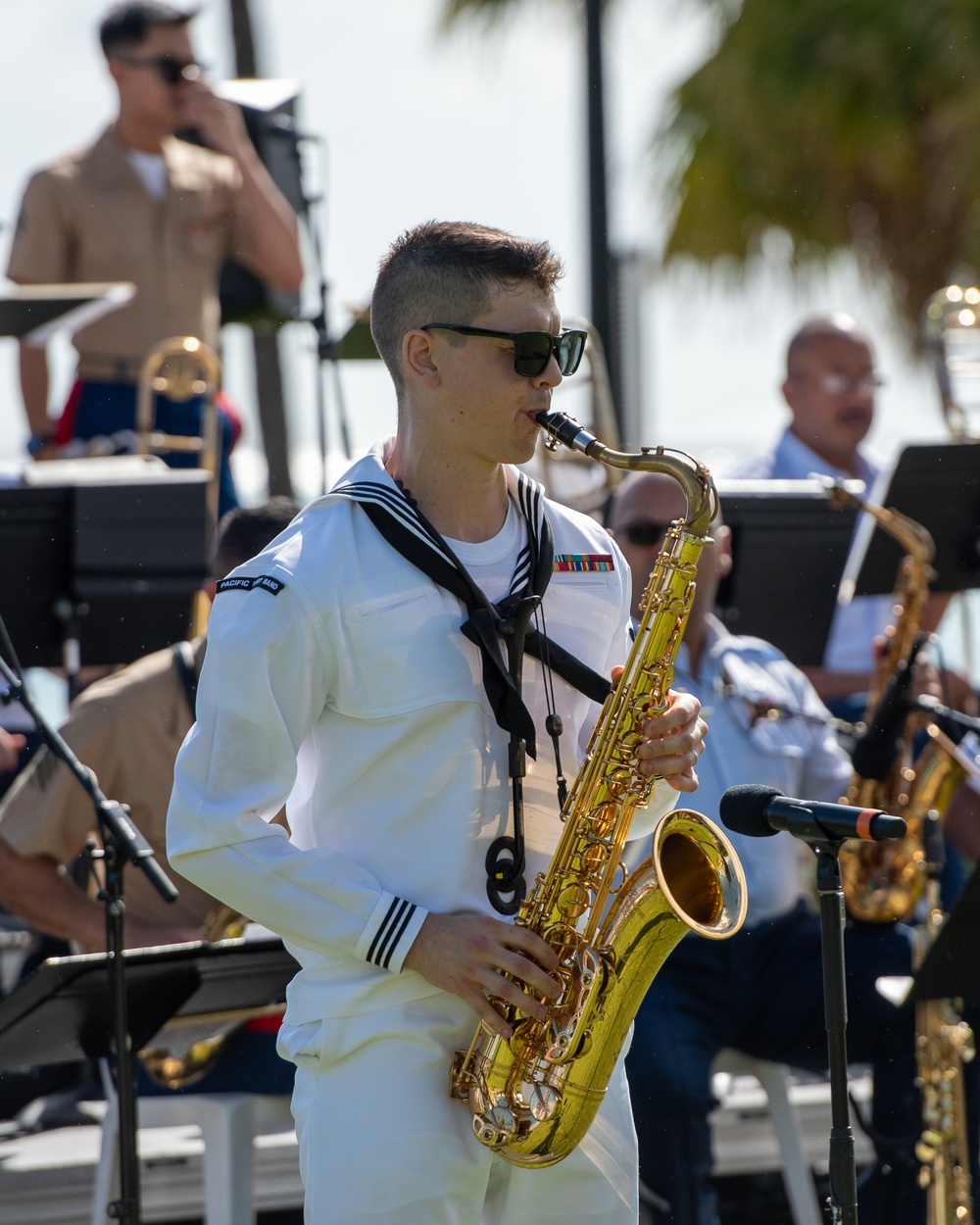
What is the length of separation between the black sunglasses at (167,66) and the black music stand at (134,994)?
370 centimetres

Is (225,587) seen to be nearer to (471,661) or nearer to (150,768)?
(471,661)

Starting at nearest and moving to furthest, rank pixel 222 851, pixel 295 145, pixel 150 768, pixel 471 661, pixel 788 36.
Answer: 1. pixel 222 851
2. pixel 471 661
3. pixel 150 768
4. pixel 295 145
5. pixel 788 36

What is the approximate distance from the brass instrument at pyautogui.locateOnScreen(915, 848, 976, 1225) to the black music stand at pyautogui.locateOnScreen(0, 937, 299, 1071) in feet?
6.09

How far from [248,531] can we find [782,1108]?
7.03 feet

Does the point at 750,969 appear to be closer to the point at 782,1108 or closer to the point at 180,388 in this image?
the point at 782,1108

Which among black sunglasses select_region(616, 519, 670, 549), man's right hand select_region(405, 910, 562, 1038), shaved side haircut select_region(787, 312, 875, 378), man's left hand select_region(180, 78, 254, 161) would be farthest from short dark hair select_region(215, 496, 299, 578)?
shaved side haircut select_region(787, 312, 875, 378)

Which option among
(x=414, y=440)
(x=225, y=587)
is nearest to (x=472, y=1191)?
(x=225, y=587)

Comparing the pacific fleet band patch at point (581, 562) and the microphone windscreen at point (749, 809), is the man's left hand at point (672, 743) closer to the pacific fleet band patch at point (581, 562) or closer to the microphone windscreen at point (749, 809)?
the microphone windscreen at point (749, 809)

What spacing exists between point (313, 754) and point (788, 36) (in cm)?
1549

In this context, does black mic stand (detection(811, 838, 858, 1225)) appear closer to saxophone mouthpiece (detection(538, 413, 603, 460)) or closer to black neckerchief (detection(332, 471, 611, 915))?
black neckerchief (detection(332, 471, 611, 915))

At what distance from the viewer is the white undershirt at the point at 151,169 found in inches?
253

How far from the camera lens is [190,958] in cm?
362

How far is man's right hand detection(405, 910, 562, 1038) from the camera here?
8.55ft

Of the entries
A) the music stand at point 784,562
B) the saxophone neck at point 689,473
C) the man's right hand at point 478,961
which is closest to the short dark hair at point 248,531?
the music stand at point 784,562
